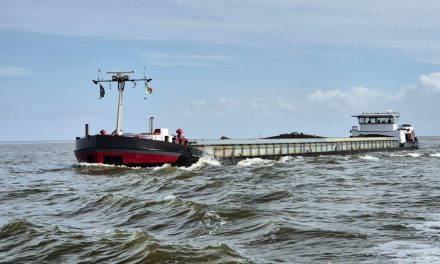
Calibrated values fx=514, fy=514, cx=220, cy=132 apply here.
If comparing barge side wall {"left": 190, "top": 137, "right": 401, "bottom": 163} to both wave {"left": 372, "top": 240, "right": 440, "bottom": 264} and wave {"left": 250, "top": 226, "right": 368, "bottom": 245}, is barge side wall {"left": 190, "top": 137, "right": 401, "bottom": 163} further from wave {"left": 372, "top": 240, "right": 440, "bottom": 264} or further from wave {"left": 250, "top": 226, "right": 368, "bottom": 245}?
wave {"left": 372, "top": 240, "right": 440, "bottom": 264}

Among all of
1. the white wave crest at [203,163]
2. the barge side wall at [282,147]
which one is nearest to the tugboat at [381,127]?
the barge side wall at [282,147]

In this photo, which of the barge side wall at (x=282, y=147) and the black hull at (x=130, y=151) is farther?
the barge side wall at (x=282, y=147)

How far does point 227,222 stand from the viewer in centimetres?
1650

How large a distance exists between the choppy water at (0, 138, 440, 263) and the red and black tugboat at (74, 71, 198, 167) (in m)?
8.23

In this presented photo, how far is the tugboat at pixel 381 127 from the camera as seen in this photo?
3148 inches

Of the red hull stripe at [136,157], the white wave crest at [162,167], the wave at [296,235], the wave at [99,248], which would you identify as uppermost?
the red hull stripe at [136,157]

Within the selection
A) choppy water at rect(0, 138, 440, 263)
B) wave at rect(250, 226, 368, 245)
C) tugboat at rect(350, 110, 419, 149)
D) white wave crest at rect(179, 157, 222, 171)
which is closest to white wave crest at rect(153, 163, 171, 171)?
white wave crest at rect(179, 157, 222, 171)

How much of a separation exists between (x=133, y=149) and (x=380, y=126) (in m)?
54.4

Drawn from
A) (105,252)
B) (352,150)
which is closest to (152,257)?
(105,252)

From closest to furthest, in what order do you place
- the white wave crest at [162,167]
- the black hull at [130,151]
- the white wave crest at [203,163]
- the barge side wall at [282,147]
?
1. the white wave crest at [162,167]
2. the black hull at [130,151]
3. the white wave crest at [203,163]
4. the barge side wall at [282,147]

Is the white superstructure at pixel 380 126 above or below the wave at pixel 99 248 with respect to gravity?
above

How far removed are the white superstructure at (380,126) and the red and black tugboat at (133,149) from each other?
4781 centimetres

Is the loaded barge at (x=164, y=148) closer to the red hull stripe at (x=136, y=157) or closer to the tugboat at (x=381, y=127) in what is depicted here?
the red hull stripe at (x=136, y=157)

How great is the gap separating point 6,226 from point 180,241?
6466 millimetres
